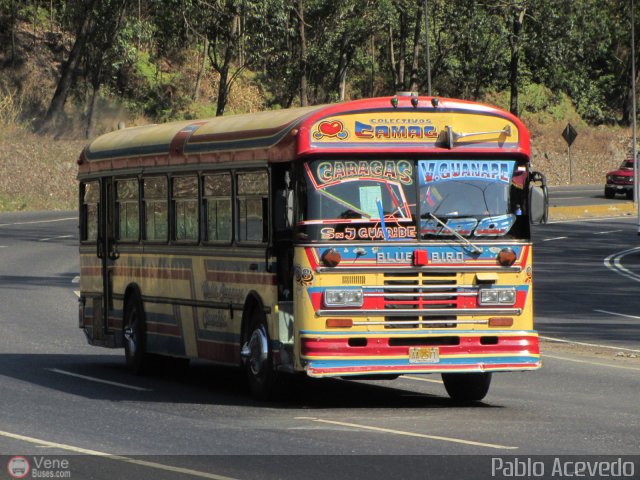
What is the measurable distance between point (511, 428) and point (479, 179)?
2.77 metres

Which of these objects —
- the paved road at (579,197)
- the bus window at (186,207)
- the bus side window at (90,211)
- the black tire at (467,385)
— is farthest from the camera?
the paved road at (579,197)

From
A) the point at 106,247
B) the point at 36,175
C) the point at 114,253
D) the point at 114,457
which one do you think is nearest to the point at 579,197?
the point at 36,175

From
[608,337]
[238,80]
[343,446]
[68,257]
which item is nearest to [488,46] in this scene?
[238,80]

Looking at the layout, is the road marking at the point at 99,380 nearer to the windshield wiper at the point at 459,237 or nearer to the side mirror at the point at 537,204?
the windshield wiper at the point at 459,237

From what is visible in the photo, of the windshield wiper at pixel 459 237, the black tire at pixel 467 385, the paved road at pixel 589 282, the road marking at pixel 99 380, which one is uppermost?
the windshield wiper at pixel 459 237

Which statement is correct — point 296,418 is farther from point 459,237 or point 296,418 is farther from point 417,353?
point 459,237

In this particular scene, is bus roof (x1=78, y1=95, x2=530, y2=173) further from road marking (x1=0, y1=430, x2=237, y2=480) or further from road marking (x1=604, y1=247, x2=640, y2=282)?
road marking (x1=604, y1=247, x2=640, y2=282)

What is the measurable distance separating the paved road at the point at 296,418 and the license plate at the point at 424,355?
0.52 meters

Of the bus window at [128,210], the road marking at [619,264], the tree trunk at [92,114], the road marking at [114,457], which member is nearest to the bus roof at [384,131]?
the bus window at [128,210]

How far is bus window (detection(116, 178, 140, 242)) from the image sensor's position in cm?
1750

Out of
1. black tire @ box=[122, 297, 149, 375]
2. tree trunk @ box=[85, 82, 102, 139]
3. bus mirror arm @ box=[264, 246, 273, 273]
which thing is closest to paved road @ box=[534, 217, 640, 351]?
black tire @ box=[122, 297, 149, 375]

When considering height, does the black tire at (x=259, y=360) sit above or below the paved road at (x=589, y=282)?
above

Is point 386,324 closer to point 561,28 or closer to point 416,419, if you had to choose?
point 416,419

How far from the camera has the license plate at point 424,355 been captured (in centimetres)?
1339
